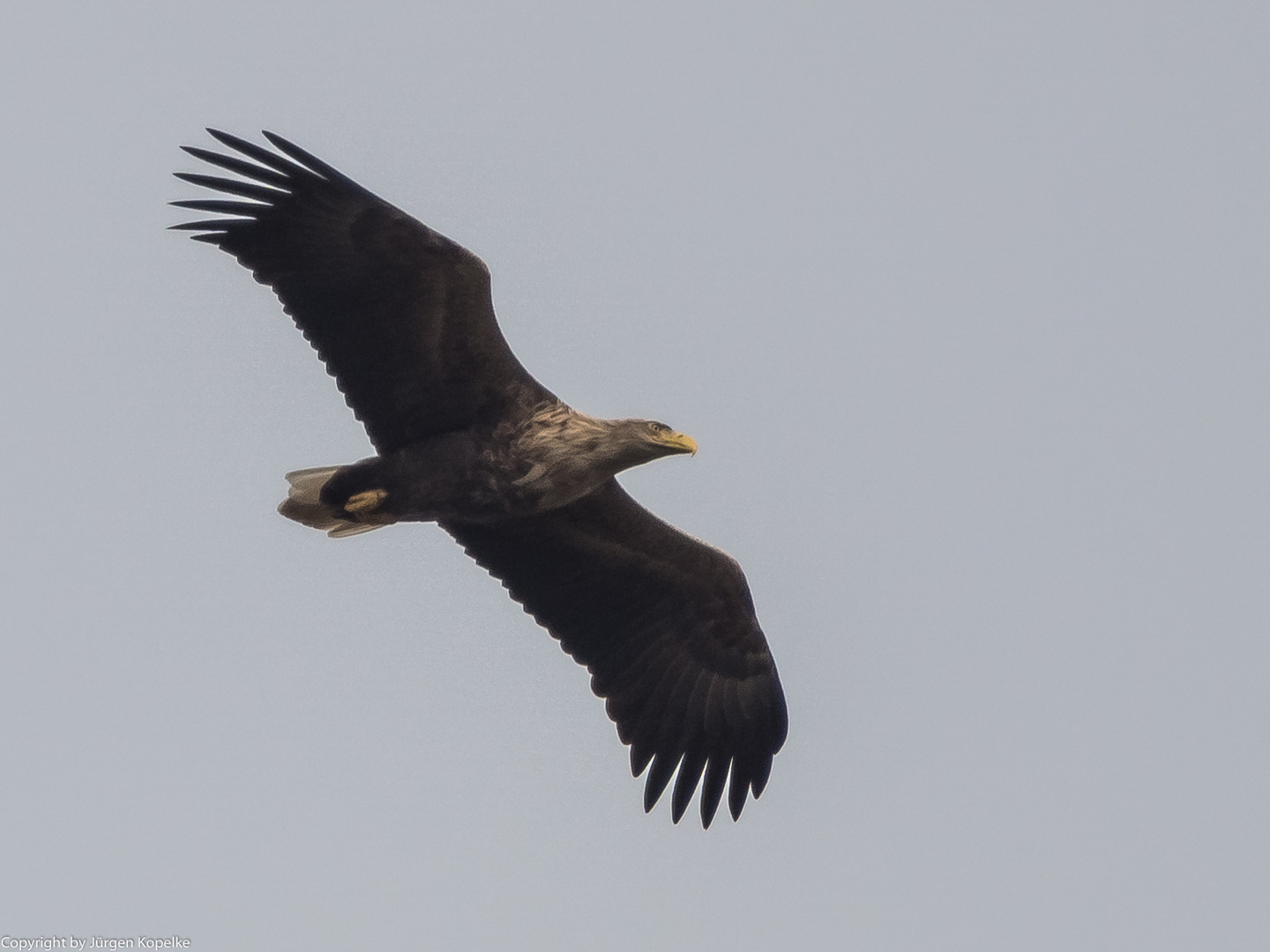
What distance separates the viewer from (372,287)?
473 inches

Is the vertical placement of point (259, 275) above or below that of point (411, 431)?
above

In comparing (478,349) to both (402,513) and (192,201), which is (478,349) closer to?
(402,513)

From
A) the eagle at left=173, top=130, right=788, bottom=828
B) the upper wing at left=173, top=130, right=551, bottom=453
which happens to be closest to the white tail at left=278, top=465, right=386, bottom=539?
the eagle at left=173, top=130, right=788, bottom=828

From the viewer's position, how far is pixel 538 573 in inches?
527

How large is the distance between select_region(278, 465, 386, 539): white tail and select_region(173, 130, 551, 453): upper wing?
25.7 inches

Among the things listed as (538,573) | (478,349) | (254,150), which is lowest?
(538,573)

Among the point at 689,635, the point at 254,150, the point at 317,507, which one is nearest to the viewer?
the point at 254,150

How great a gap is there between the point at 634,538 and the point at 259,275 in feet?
10.4

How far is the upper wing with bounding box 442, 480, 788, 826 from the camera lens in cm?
1332

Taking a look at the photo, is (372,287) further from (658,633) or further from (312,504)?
(658,633)

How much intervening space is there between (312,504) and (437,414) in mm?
1085

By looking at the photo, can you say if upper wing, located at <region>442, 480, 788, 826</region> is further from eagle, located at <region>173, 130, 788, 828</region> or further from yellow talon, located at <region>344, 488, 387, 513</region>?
yellow talon, located at <region>344, 488, 387, 513</region>

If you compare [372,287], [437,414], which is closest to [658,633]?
[437,414]

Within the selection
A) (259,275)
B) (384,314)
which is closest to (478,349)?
(384,314)
